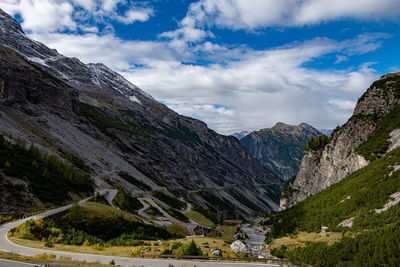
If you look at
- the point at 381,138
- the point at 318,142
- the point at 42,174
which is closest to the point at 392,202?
the point at 381,138

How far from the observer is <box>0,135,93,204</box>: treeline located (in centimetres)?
4747

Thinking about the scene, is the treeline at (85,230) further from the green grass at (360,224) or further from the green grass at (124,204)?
the green grass at (360,224)

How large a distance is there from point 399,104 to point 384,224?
178 ft

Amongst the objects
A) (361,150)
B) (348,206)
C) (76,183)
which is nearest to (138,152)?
(76,183)

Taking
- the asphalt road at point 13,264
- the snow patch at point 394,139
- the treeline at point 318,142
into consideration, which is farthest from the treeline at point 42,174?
the treeline at point 318,142

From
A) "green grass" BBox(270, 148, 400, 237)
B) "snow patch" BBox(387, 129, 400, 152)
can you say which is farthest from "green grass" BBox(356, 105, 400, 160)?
"green grass" BBox(270, 148, 400, 237)

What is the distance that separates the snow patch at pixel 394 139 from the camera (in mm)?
53256

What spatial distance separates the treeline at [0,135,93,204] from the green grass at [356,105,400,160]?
227 ft

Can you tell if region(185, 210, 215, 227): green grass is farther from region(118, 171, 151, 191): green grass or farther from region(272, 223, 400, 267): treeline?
region(272, 223, 400, 267): treeline

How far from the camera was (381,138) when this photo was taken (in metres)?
60.7

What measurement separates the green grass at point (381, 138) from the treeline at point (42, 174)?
69.3 m

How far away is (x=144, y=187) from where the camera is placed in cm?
11769

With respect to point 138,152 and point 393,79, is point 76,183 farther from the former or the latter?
point 138,152

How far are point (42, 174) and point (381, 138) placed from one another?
77.0 meters
